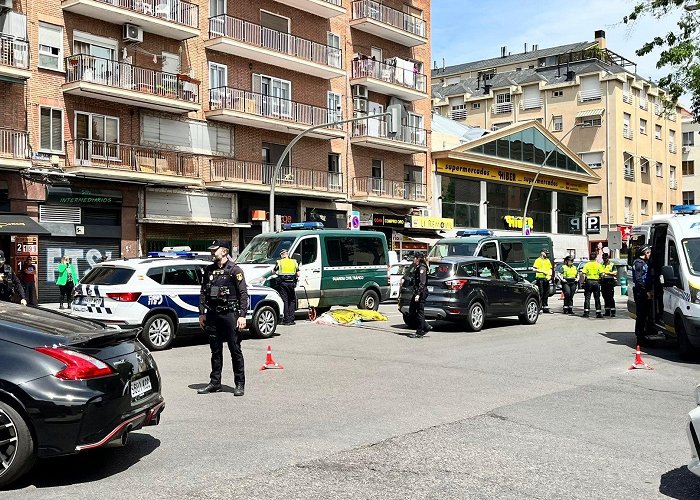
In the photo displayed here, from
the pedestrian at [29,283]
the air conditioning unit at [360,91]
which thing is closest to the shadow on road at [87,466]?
the pedestrian at [29,283]

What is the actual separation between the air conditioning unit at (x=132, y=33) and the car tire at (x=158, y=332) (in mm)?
16433

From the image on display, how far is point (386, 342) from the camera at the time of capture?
1459 cm

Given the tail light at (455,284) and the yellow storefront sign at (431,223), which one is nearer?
the tail light at (455,284)

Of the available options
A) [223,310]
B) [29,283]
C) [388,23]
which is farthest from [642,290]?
[388,23]

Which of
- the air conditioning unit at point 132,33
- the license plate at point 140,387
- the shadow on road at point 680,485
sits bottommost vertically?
the shadow on road at point 680,485

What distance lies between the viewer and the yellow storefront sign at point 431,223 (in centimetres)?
3869

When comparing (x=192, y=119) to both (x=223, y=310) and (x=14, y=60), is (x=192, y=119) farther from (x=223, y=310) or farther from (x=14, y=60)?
A: (x=223, y=310)

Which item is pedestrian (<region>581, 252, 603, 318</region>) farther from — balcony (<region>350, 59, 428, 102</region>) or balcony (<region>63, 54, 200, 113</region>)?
balcony (<region>350, 59, 428, 102</region>)

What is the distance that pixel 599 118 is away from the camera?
5750cm

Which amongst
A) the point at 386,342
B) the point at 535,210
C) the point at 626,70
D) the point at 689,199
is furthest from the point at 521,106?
the point at 386,342

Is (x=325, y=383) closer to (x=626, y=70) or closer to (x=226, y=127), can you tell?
(x=226, y=127)

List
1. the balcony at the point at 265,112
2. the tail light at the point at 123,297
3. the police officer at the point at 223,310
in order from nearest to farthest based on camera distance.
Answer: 1. the police officer at the point at 223,310
2. the tail light at the point at 123,297
3. the balcony at the point at 265,112

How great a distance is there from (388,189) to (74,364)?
32959 mm

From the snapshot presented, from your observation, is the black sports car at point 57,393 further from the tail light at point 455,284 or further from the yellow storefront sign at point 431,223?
the yellow storefront sign at point 431,223
